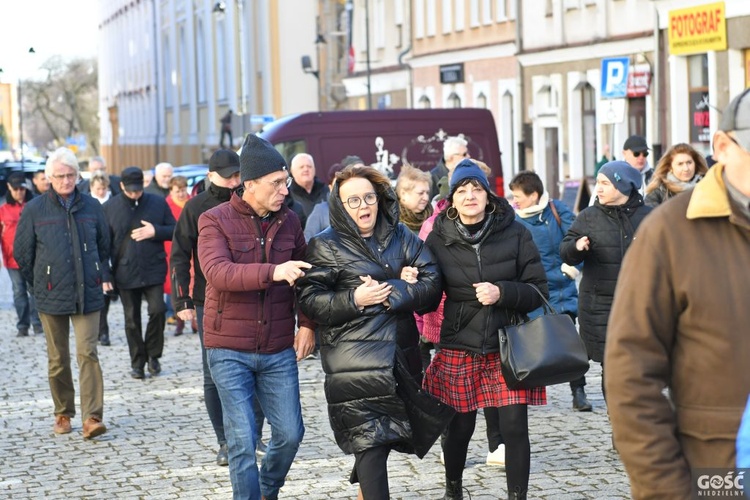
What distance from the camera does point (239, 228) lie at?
734 cm

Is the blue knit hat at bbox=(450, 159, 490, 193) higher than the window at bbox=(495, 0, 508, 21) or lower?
lower

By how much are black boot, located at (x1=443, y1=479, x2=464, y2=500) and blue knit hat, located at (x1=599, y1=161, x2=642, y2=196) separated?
7.26 ft

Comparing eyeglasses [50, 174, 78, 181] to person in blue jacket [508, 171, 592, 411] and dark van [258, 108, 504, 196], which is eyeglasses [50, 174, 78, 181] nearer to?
person in blue jacket [508, 171, 592, 411]

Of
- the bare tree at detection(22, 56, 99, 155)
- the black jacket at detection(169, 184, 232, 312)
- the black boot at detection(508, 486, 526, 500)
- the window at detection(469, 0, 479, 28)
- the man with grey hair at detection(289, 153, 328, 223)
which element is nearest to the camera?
the black boot at detection(508, 486, 526, 500)

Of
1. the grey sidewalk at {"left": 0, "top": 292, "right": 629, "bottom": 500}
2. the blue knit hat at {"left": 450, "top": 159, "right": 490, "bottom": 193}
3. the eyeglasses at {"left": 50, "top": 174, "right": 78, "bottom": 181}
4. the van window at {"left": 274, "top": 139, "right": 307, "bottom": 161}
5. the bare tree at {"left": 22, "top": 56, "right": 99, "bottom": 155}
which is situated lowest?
the grey sidewalk at {"left": 0, "top": 292, "right": 629, "bottom": 500}

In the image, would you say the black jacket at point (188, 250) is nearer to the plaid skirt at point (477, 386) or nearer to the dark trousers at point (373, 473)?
the plaid skirt at point (477, 386)

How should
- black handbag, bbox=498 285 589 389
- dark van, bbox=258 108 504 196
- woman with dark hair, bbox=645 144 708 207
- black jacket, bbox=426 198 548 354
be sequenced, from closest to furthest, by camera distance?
1. black handbag, bbox=498 285 589 389
2. black jacket, bbox=426 198 548 354
3. woman with dark hair, bbox=645 144 708 207
4. dark van, bbox=258 108 504 196

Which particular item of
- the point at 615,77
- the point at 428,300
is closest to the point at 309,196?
the point at 428,300

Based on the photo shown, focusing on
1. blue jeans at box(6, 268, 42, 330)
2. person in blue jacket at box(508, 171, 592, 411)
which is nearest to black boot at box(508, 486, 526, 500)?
person in blue jacket at box(508, 171, 592, 411)

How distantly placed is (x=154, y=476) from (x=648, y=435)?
5813 millimetres

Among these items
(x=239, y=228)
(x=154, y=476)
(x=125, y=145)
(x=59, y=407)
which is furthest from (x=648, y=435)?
(x=125, y=145)

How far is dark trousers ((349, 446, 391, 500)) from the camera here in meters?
6.96

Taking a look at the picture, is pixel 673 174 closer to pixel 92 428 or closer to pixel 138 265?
pixel 92 428

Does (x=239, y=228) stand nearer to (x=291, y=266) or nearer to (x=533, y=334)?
(x=291, y=266)
